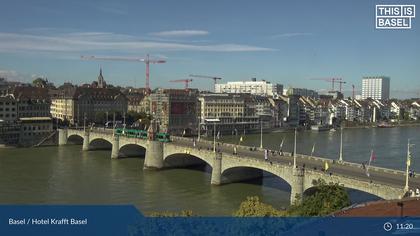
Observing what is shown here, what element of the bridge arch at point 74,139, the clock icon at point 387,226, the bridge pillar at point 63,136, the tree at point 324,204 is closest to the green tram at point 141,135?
the bridge arch at point 74,139

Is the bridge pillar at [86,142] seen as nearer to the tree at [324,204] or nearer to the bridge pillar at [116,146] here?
the bridge pillar at [116,146]

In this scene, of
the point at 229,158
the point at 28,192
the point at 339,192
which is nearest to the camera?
the point at 339,192

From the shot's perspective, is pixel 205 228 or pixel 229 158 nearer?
pixel 205 228

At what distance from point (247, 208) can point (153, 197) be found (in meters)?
19.2

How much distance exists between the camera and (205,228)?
13023 mm

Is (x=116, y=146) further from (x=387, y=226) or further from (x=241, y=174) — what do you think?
(x=387, y=226)

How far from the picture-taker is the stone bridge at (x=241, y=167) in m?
29.1

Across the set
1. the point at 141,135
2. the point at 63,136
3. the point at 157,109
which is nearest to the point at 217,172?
the point at 141,135

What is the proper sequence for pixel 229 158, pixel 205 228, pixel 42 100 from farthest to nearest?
pixel 42 100 → pixel 229 158 → pixel 205 228

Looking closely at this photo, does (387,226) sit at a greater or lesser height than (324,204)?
greater

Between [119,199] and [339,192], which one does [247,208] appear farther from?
[119,199]

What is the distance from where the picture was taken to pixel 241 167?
138 ft

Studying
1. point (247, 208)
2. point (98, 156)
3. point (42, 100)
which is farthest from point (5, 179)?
point (42, 100)

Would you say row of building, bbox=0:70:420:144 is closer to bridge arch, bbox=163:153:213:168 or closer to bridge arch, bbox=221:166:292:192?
bridge arch, bbox=163:153:213:168
